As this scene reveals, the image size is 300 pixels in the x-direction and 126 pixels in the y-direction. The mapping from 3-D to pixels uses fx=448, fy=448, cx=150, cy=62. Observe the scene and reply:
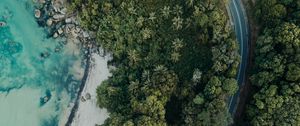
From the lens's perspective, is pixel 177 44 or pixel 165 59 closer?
pixel 177 44

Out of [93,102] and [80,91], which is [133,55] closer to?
[93,102]

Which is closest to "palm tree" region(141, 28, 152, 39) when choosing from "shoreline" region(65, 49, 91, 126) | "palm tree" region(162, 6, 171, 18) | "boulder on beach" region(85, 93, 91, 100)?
"palm tree" region(162, 6, 171, 18)

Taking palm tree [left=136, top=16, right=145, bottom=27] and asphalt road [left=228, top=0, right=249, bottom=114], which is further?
palm tree [left=136, top=16, right=145, bottom=27]

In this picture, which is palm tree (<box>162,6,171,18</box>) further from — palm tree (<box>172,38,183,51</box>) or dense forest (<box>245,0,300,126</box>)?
dense forest (<box>245,0,300,126</box>)

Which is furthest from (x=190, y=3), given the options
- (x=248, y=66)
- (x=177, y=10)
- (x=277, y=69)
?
(x=277, y=69)

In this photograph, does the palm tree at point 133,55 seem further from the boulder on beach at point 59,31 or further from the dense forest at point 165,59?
the boulder on beach at point 59,31

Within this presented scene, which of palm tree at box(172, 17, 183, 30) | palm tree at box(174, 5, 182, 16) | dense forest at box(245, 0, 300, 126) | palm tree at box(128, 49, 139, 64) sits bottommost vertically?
dense forest at box(245, 0, 300, 126)
